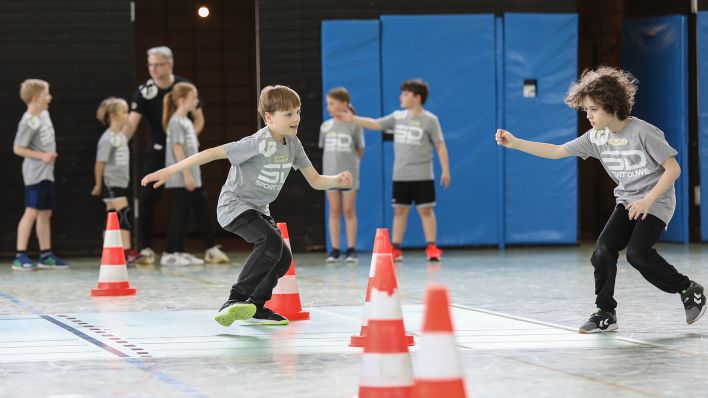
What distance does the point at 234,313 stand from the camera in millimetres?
6359

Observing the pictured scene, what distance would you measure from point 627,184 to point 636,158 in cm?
17

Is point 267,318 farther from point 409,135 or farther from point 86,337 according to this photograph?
point 409,135

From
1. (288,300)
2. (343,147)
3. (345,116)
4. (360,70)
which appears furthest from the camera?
(360,70)

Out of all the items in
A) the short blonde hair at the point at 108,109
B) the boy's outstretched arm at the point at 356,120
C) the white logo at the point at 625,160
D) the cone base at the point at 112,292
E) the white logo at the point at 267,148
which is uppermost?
the short blonde hair at the point at 108,109

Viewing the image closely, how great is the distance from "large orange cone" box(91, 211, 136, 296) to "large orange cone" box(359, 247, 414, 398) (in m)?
4.51

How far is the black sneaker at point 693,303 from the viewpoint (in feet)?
20.9

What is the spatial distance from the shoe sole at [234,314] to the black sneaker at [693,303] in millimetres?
2432

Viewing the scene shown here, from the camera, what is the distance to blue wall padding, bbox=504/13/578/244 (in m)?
13.3

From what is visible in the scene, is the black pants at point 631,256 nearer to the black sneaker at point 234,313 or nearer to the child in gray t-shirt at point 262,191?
the child in gray t-shirt at point 262,191

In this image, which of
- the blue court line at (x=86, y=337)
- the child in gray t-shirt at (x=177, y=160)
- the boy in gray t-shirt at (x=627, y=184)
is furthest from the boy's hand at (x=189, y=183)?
the boy in gray t-shirt at (x=627, y=184)

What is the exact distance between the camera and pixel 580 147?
6621mm

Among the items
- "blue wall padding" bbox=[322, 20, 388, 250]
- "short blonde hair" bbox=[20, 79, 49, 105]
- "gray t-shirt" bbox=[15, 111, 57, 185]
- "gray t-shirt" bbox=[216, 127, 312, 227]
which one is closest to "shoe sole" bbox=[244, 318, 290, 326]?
"gray t-shirt" bbox=[216, 127, 312, 227]

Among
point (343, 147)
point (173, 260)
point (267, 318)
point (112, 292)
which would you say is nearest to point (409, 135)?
point (343, 147)

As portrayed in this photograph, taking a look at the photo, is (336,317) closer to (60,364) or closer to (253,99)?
(60,364)
